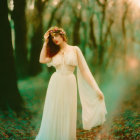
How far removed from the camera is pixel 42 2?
4.85 m

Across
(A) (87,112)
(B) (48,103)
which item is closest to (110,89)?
(A) (87,112)

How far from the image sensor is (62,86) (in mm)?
3295

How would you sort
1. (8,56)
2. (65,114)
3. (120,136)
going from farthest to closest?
(8,56) < (120,136) < (65,114)

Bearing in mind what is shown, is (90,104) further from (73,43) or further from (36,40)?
(36,40)

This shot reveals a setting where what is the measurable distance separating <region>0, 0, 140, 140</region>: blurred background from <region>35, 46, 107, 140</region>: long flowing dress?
130 centimetres

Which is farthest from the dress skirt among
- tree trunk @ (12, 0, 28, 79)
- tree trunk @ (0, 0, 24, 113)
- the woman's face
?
tree trunk @ (12, 0, 28, 79)

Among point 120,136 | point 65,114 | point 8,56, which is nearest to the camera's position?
point 65,114

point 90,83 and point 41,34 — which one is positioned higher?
point 41,34

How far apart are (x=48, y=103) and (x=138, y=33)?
93.4 inches

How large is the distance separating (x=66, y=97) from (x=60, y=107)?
0.16m

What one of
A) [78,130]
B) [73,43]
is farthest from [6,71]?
[78,130]

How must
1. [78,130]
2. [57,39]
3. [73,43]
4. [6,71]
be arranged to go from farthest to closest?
[73,43] → [6,71] → [78,130] → [57,39]

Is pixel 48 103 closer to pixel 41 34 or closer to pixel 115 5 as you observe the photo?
pixel 41 34

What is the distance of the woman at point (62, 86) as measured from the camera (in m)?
3.29
